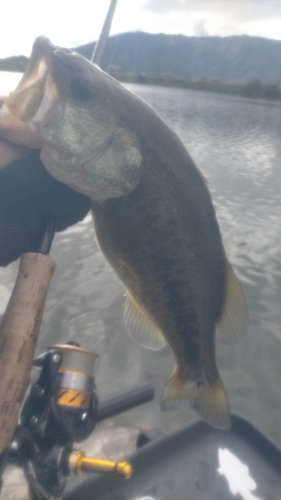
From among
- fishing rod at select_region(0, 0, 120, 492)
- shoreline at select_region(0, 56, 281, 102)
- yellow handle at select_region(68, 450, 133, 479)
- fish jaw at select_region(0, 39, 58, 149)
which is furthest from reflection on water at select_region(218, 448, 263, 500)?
shoreline at select_region(0, 56, 281, 102)

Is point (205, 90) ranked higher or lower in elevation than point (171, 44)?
lower

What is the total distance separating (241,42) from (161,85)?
12023 cm

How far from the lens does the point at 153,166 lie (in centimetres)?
223

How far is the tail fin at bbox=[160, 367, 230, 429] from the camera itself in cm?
251

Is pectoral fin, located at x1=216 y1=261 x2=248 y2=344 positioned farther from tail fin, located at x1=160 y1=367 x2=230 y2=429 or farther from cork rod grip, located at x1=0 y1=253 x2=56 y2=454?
cork rod grip, located at x1=0 y1=253 x2=56 y2=454

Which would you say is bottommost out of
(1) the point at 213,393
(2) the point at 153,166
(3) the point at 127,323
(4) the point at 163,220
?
(1) the point at 213,393

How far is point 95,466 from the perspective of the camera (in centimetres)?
205

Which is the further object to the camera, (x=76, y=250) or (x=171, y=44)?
(x=171, y=44)

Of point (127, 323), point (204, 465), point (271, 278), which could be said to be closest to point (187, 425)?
point (204, 465)

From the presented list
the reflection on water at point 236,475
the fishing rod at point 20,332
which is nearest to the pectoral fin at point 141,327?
the fishing rod at point 20,332

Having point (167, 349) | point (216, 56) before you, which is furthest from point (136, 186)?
point (216, 56)

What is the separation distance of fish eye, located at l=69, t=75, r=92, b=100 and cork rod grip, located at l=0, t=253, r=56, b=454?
3.42 feet

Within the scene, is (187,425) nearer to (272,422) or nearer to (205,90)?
(272,422)

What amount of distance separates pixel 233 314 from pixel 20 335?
1389mm
